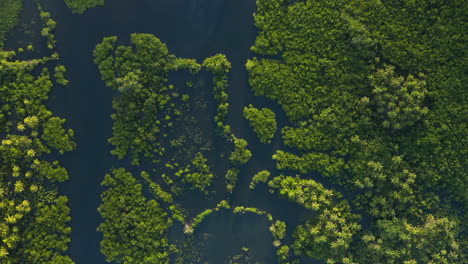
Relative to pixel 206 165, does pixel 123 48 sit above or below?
above

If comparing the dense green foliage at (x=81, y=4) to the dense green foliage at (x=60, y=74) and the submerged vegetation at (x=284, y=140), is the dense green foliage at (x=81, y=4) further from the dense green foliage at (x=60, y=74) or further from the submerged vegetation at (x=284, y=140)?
the dense green foliage at (x=60, y=74)

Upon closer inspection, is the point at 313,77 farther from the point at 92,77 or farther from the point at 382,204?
the point at 92,77

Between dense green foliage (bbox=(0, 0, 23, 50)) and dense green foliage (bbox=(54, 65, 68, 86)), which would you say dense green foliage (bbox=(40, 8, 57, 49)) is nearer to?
dense green foliage (bbox=(54, 65, 68, 86))

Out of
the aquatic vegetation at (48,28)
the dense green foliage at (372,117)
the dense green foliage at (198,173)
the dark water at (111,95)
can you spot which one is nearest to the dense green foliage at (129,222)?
the dark water at (111,95)

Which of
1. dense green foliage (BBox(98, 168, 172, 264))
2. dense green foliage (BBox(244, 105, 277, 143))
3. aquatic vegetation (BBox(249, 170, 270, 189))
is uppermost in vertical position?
dense green foliage (BBox(244, 105, 277, 143))

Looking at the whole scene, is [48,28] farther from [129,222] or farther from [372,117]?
[372,117]

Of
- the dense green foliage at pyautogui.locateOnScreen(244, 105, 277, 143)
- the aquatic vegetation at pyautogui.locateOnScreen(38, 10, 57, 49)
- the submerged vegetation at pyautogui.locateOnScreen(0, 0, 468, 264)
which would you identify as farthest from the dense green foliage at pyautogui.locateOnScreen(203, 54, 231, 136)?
the aquatic vegetation at pyautogui.locateOnScreen(38, 10, 57, 49)

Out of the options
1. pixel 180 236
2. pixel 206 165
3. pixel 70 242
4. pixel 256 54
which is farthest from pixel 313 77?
pixel 70 242
